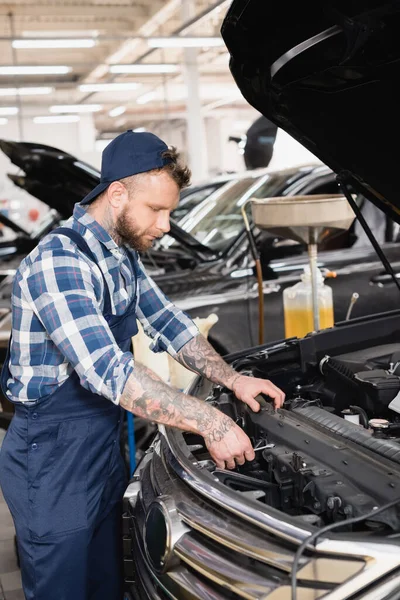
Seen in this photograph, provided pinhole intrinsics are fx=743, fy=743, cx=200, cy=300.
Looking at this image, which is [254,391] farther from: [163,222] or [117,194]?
[117,194]

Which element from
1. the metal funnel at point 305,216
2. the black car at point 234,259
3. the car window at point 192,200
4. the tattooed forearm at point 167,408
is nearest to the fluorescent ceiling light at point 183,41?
the car window at point 192,200

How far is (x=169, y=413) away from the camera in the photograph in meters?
1.82

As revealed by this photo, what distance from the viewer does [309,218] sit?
3.29m

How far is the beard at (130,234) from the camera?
2.01 meters

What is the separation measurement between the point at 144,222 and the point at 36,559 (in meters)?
0.97

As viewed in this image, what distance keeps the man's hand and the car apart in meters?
0.03

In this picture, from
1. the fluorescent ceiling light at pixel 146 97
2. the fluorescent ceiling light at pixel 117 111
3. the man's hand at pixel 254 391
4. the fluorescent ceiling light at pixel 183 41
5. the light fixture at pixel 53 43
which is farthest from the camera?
the fluorescent ceiling light at pixel 117 111

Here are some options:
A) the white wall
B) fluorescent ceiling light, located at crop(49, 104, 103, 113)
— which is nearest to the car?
the white wall

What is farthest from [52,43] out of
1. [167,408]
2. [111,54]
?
[167,408]

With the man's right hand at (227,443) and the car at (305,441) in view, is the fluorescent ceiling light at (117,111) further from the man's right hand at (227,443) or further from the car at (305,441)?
the man's right hand at (227,443)

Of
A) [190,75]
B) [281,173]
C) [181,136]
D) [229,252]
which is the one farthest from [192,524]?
[181,136]

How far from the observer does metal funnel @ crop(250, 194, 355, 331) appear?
10.8ft

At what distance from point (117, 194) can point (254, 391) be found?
67 centimetres

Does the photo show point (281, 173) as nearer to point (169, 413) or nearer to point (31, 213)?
point (169, 413)
